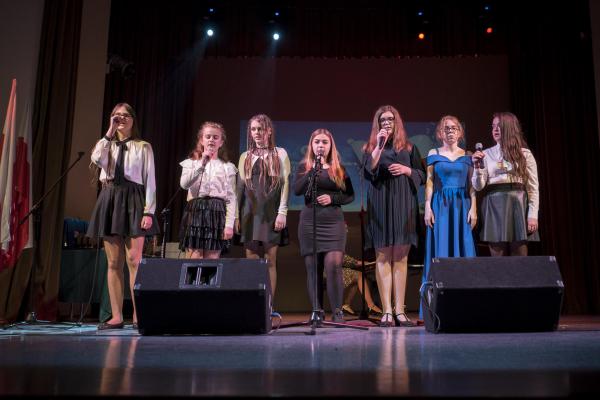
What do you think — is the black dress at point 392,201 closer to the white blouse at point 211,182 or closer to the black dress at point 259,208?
the black dress at point 259,208

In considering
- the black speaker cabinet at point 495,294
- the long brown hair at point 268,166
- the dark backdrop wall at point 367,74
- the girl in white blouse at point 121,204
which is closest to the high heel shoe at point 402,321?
the black speaker cabinet at point 495,294

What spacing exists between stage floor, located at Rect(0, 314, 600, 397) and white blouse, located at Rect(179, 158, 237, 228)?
144cm

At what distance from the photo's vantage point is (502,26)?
25.2 ft

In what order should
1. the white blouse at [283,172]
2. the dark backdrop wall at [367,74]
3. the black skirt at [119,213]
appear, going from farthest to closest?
1. the dark backdrop wall at [367,74]
2. the white blouse at [283,172]
3. the black skirt at [119,213]

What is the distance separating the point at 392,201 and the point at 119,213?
1881mm

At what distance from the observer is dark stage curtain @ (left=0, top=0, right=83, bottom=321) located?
4.96 metres

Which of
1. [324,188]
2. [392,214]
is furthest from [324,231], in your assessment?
[392,214]

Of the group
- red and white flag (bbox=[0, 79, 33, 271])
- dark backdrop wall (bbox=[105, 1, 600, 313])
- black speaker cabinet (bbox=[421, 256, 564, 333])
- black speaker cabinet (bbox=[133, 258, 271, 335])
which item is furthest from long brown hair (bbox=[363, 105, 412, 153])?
dark backdrop wall (bbox=[105, 1, 600, 313])

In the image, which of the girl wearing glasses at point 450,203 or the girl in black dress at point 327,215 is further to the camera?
the girl wearing glasses at point 450,203

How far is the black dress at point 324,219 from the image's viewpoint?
3996mm

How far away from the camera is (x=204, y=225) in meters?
3.95

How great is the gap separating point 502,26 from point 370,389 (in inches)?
293

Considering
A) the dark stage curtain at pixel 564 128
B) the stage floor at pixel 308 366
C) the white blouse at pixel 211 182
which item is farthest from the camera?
the dark stage curtain at pixel 564 128

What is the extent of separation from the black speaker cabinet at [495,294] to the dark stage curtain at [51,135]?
358 cm
